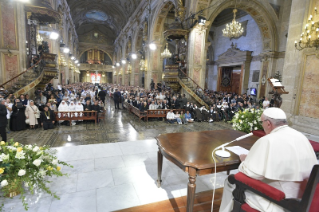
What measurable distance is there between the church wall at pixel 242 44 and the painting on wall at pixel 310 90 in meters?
10.6

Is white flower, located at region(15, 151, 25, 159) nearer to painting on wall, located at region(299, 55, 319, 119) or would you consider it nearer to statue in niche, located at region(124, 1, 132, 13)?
painting on wall, located at region(299, 55, 319, 119)

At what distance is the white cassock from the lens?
1.61 metres

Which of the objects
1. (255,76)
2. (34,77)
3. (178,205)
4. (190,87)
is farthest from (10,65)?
(255,76)

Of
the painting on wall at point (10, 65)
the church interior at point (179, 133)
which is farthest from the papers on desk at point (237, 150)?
the painting on wall at point (10, 65)

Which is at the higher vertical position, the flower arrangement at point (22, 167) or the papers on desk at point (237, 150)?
the papers on desk at point (237, 150)

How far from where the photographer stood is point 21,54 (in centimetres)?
948

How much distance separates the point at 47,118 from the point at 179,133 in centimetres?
612

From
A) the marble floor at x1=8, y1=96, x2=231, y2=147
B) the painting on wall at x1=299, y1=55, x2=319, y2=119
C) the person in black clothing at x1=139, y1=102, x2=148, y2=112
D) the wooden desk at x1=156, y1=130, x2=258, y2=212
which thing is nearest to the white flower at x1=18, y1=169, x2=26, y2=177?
the wooden desk at x1=156, y1=130, x2=258, y2=212

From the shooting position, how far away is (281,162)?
1.62 meters

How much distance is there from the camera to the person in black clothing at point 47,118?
272 inches

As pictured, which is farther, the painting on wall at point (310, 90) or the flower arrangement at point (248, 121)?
the painting on wall at point (310, 90)

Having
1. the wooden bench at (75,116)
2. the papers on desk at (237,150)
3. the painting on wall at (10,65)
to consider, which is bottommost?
the wooden bench at (75,116)

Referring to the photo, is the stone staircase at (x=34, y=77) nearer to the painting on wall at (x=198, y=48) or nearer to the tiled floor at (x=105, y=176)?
the tiled floor at (x=105, y=176)

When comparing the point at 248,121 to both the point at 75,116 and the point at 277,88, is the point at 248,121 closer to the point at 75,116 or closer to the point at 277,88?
the point at 277,88
